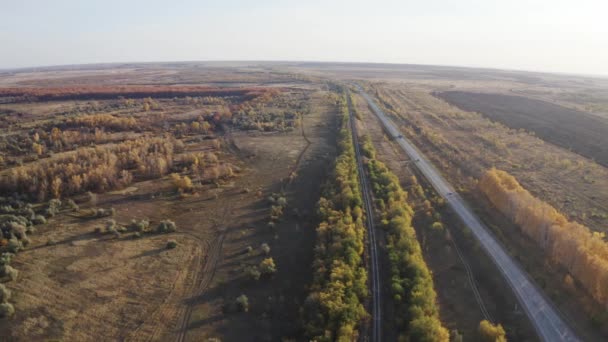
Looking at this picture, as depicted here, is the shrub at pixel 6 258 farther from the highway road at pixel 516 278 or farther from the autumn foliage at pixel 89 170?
the highway road at pixel 516 278

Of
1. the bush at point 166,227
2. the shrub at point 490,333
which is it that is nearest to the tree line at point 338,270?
the shrub at point 490,333

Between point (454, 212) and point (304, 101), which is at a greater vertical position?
point (304, 101)

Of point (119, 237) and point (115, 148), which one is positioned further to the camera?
point (115, 148)

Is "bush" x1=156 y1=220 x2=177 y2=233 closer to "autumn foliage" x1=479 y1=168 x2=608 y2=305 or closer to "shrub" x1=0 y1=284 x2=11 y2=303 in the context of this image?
"shrub" x1=0 y1=284 x2=11 y2=303

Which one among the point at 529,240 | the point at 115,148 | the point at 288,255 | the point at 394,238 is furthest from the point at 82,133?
the point at 529,240

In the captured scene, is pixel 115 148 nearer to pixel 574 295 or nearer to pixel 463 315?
pixel 463 315

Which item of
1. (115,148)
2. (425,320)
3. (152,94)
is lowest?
(425,320)
